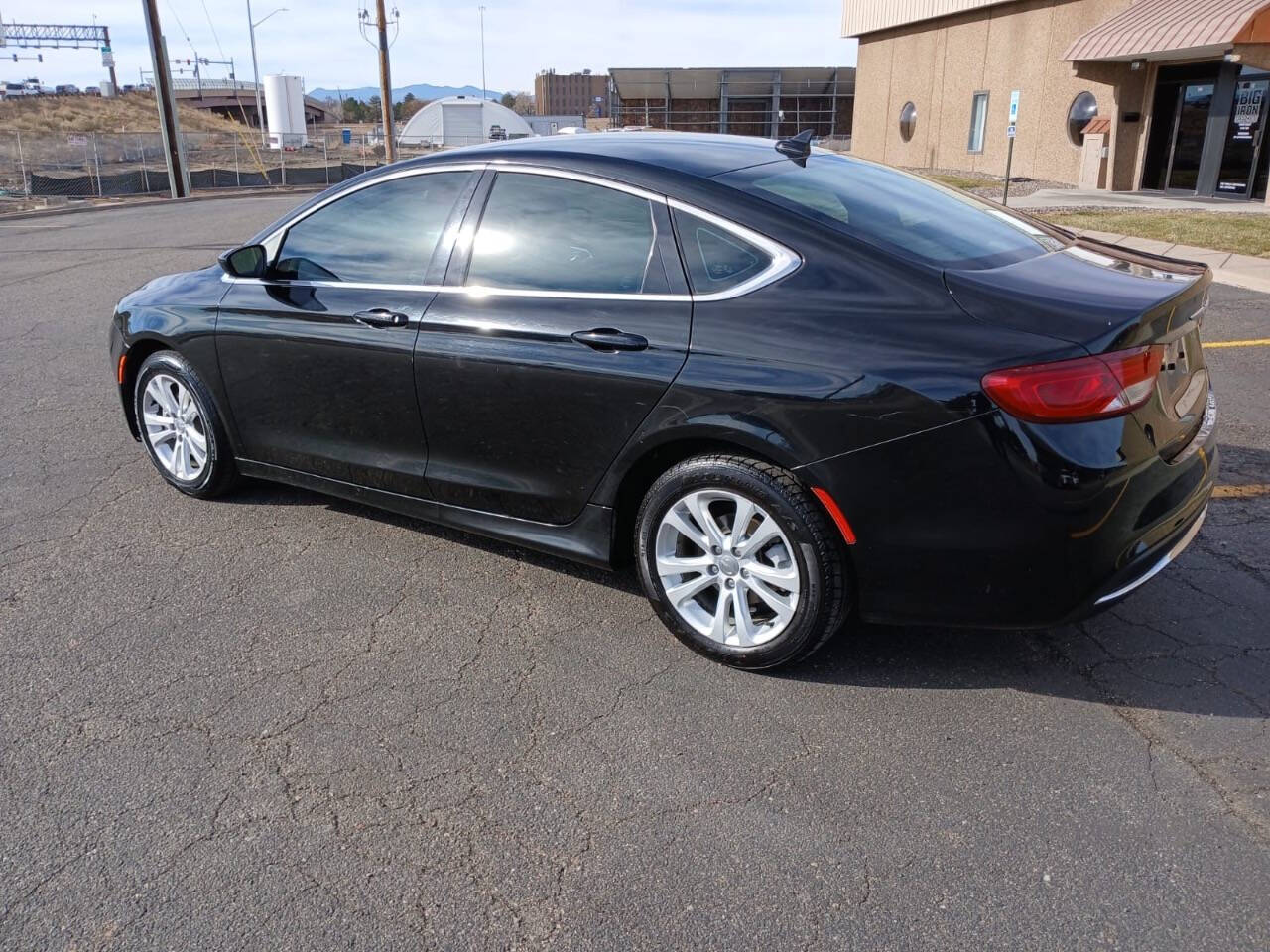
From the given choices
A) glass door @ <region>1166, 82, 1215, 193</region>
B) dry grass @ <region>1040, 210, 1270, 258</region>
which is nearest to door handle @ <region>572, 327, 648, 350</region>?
dry grass @ <region>1040, 210, 1270, 258</region>

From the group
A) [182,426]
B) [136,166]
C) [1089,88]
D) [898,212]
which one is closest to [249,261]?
[182,426]

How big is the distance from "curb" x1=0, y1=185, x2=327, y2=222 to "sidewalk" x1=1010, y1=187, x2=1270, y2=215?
13.9 meters

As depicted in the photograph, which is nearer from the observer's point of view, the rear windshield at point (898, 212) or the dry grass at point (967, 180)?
the rear windshield at point (898, 212)

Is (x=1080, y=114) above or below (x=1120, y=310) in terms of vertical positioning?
above

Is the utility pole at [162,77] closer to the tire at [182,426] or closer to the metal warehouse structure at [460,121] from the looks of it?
the tire at [182,426]

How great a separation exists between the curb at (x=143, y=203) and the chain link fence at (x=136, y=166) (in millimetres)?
1305

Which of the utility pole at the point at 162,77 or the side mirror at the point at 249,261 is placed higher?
the utility pole at the point at 162,77

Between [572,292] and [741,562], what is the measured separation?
1114 mm

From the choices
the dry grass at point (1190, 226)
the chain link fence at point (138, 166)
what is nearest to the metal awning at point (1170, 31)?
the dry grass at point (1190, 226)

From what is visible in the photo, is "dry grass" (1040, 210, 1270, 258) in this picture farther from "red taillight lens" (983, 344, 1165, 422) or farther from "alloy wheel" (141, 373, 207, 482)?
"alloy wheel" (141, 373, 207, 482)

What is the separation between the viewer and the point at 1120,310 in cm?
306

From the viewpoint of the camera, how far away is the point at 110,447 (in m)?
6.07

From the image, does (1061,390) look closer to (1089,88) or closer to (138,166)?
(1089,88)

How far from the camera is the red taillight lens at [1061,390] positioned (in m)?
Result: 2.89
